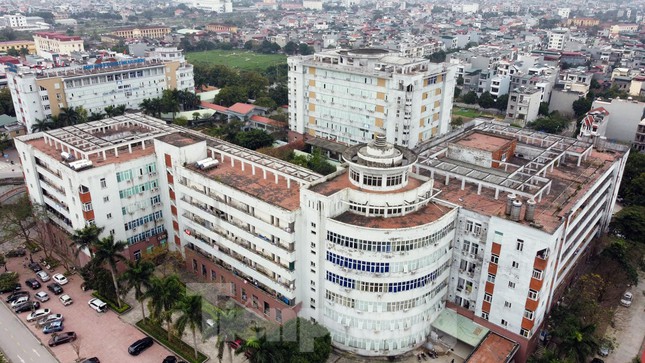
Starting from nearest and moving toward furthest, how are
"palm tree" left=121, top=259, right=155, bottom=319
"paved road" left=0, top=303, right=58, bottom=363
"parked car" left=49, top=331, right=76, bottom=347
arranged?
"paved road" left=0, top=303, right=58, bottom=363
"palm tree" left=121, top=259, right=155, bottom=319
"parked car" left=49, top=331, right=76, bottom=347

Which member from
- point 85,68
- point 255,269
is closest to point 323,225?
point 255,269

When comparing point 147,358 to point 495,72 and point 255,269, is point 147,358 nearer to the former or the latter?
point 255,269

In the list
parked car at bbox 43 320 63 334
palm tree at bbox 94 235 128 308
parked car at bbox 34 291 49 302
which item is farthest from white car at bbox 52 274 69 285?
palm tree at bbox 94 235 128 308

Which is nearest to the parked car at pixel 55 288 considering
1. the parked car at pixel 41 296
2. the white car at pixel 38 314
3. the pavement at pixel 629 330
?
the parked car at pixel 41 296

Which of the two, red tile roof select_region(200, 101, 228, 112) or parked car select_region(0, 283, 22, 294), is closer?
parked car select_region(0, 283, 22, 294)

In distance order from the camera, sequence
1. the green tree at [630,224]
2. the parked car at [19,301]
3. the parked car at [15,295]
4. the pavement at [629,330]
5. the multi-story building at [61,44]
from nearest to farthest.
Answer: the pavement at [629,330] → the parked car at [19,301] → the parked car at [15,295] → the green tree at [630,224] → the multi-story building at [61,44]

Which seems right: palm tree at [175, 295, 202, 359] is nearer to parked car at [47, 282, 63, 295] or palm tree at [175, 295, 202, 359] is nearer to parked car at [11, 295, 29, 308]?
parked car at [47, 282, 63, 295]

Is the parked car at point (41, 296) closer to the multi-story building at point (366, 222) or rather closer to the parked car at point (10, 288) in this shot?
the parked car at point (10, 288)
